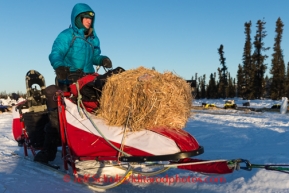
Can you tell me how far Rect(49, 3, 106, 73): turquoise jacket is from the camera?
4086 millimetres

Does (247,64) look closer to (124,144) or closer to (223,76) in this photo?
(223,76)

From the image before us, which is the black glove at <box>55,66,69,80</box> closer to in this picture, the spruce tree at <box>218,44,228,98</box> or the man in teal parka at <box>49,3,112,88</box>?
the man in teal parka at <box>49,3,112,88</box>

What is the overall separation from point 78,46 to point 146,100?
6.00 feet

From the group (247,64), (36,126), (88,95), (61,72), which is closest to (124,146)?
(88,95)

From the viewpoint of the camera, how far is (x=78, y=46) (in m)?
4.30

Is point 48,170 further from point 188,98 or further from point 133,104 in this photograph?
point 188,98

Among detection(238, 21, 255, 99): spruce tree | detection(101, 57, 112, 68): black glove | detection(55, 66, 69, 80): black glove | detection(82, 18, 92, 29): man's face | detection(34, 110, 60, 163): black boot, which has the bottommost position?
detection(34, 110, 60, 163): black boot

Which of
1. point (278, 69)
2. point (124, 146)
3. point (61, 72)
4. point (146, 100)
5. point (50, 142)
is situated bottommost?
point (50, 142)

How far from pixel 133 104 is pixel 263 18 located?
37.2 m

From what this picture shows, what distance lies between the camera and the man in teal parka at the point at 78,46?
13.5 feet

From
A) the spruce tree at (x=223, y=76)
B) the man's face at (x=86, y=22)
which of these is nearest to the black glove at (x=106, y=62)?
the man's face at (x=86, y=22)

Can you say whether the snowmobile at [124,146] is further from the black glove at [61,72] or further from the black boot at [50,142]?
the black boot at [50,142]

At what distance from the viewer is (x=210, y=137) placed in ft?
24.2

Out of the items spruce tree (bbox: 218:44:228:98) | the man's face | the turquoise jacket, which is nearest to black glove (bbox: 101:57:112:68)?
the turquoise jacket
